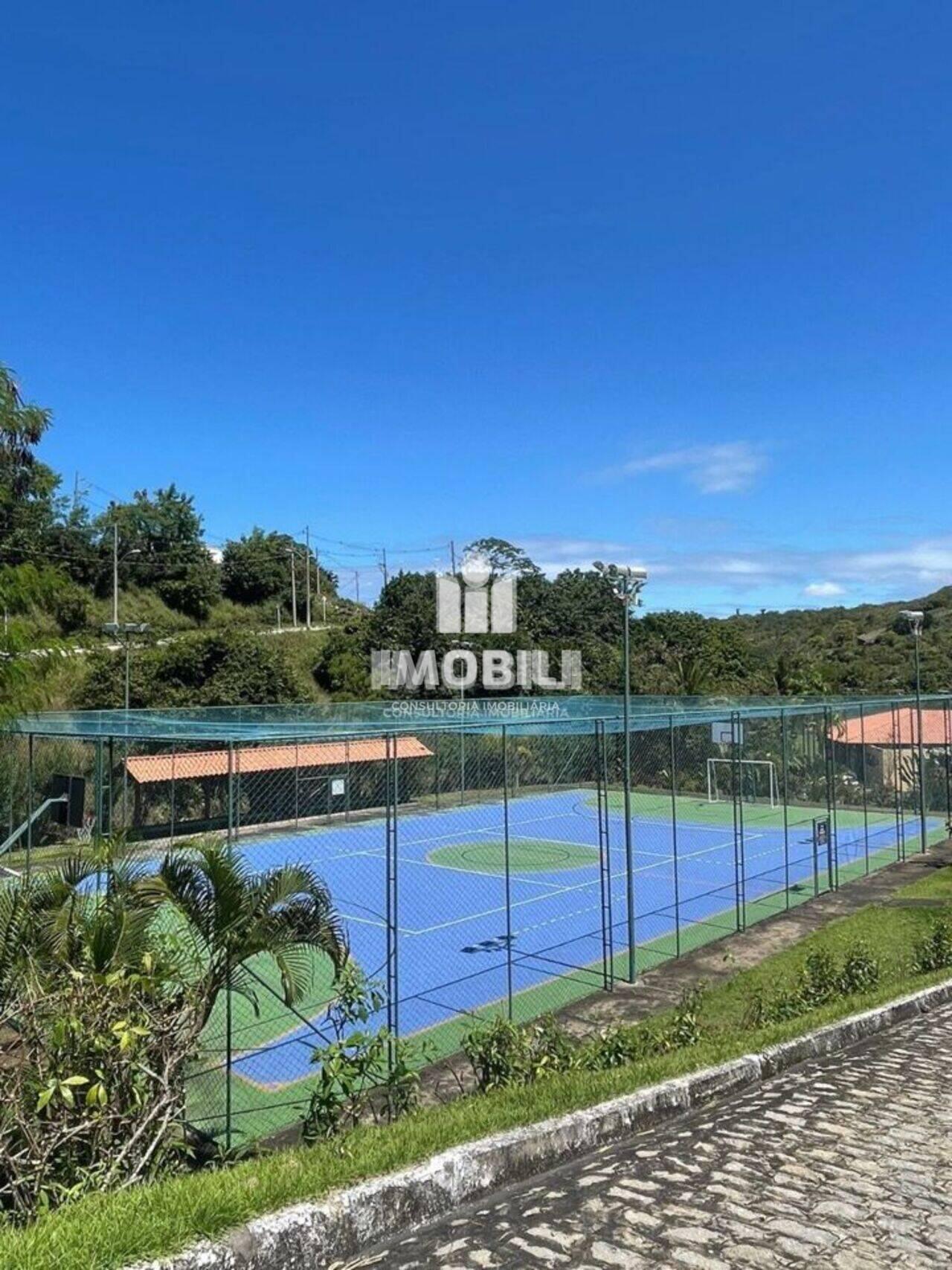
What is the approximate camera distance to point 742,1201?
361cm

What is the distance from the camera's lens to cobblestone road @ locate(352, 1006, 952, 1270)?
3.16 metres

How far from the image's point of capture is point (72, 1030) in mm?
3504

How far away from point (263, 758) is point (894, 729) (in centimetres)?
1514

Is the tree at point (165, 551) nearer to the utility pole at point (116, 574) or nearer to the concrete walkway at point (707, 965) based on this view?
the utility pole at point (116, 574)

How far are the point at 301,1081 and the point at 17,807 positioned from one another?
923cm

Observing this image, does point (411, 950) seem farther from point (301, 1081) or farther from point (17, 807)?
point (17, 807)

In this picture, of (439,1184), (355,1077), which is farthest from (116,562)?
(439,1184)

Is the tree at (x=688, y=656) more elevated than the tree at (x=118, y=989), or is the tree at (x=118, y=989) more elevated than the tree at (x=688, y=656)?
the tree at (x=688, y=656)

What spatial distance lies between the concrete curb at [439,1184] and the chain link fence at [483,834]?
1.95 meters

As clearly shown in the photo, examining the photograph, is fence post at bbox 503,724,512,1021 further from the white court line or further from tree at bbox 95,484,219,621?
tree at bbox 95,484,219,621

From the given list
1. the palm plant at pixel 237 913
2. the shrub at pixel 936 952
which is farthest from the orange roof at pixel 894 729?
the palm plant at pixel 237 913

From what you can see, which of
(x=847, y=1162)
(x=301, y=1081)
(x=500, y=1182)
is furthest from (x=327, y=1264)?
(x=301, y=1081)

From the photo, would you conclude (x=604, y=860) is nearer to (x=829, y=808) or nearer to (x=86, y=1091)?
(x=829, y=808)

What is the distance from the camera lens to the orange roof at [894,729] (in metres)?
22.7
